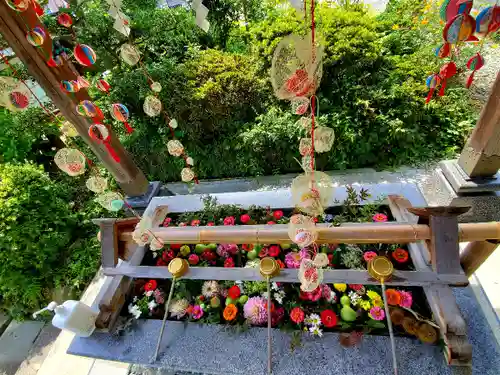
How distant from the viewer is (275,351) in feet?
6.15

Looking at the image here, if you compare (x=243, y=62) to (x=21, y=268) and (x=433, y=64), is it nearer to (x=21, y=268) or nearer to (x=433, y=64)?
(x=433, y=64)

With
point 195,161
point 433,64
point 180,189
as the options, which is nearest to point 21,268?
point 180,189

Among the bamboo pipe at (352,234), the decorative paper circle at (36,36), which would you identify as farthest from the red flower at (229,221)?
the decorative paper circle at (36,36)

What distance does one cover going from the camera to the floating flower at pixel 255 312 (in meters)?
2.00

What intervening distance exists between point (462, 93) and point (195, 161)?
346 centimetres

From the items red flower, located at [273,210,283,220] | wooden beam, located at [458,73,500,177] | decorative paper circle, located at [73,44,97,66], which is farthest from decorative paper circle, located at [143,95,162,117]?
wooden beam, located at [458,73,500,177]

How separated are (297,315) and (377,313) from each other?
51cm

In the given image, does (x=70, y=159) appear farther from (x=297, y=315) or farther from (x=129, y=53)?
(x=297, y=315)

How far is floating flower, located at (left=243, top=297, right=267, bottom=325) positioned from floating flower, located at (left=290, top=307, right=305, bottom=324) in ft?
0.64

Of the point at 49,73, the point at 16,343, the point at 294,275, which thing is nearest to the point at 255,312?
the point at 294,275

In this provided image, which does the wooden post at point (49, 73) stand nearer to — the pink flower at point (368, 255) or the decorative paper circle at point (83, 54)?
the decorative paper circle at point (83, 54)

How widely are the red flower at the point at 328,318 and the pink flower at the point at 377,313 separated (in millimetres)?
234

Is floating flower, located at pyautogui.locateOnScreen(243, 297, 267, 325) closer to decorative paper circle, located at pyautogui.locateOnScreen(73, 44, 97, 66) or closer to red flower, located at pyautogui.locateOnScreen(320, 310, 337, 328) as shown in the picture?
red flower, located at pyautogui.locateOnScreen(320, 310, 337, 328)

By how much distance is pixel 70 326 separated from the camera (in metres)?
1.96
